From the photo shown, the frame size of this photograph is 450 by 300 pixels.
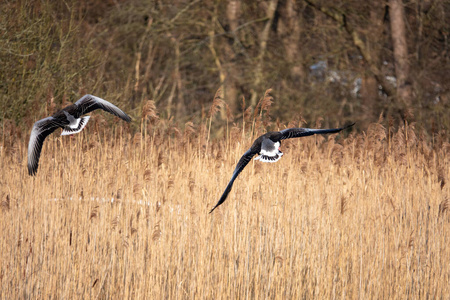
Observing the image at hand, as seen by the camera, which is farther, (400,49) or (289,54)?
(289,54)

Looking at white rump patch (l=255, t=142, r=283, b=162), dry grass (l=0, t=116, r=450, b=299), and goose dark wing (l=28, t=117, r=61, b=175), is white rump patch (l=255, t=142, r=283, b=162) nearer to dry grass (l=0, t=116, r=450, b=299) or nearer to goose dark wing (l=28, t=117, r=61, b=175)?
dry grass (l=0, t=116, r=450, b=299)

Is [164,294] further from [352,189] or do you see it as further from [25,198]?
[352,189]

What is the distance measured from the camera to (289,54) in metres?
11.1

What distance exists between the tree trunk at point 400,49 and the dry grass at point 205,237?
5.94 meters

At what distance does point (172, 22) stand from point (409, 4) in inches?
174

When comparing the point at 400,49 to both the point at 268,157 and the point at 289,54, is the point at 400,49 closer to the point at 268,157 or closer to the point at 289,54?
the point at 289,54

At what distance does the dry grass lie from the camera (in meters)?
3.45

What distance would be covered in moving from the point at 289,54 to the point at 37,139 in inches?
315

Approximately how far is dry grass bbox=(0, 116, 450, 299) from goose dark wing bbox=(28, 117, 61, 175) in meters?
0.31

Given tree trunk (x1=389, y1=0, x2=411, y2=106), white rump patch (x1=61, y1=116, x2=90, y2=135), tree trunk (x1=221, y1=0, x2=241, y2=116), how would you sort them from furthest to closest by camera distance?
tree trunk (x1=221, y1=0, x2=241, y2=116)
tree trunk (x1=389, y1=0, x2=411, y2=106)
white rump patch (x1=61, y1=116, x2=90, y2=135)

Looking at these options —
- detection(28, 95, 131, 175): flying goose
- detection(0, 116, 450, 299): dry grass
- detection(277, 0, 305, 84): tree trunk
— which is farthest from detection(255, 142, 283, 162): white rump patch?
detection(277, 0, 305, 84): tree trunk

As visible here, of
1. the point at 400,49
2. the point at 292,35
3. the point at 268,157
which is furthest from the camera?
the point at 292,35

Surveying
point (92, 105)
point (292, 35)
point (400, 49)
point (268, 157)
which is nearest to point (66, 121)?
point (92, 105)

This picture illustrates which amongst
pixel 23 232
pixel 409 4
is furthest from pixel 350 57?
pixel 23 232
